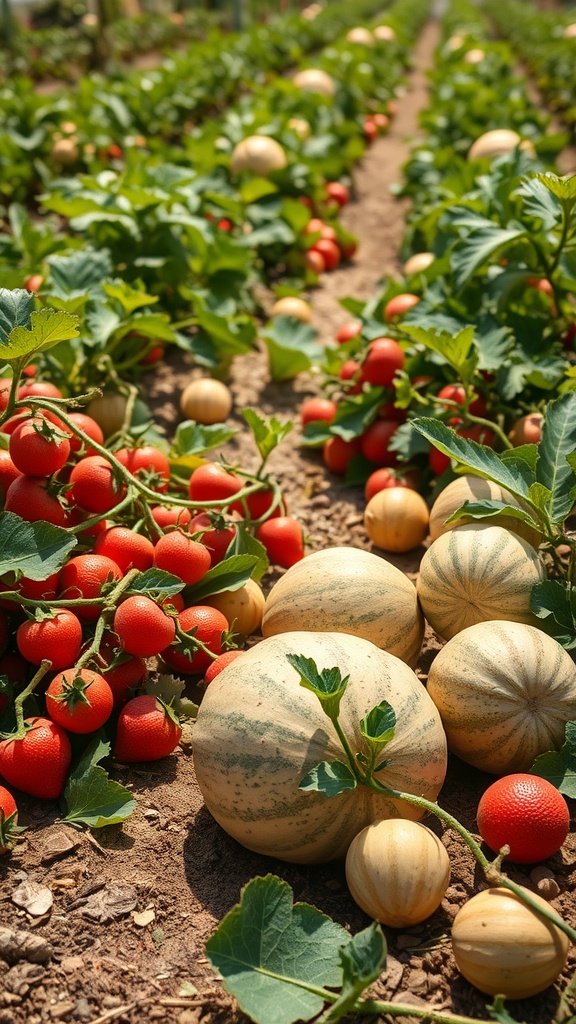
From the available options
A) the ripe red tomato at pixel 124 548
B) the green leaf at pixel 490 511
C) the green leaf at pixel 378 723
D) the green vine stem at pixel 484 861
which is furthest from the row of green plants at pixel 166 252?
the green vine stem at pixel 484 861

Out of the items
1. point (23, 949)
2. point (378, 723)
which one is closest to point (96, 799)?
point (23, 949)

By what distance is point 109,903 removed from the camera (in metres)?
2.18

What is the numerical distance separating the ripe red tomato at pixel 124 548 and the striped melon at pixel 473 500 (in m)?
0.97

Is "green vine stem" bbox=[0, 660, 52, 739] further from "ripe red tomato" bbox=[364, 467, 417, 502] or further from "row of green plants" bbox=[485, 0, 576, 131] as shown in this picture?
"row of green plants" bbox=[485, 0, 576, 131]

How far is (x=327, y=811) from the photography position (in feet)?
6.99

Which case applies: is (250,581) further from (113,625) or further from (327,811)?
(327,811)

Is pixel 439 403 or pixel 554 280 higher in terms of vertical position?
pixel 554 280

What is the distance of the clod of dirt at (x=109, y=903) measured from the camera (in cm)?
215

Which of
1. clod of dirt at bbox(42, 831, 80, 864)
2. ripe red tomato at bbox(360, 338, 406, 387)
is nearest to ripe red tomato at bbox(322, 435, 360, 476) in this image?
ripe red tomato at bbox(360, 338, 406, 387)

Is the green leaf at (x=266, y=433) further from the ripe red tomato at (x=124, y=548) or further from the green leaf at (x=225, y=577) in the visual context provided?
the ripe red tomato at (x=124, y=548)

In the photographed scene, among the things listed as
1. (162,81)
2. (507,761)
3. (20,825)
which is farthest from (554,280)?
(162,81)

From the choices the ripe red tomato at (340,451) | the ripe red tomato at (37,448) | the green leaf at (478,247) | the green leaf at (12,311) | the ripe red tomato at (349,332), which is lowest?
the ripe red tomato at (340,451)

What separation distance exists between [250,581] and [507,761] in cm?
105

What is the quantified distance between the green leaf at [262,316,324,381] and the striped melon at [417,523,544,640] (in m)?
2.15
